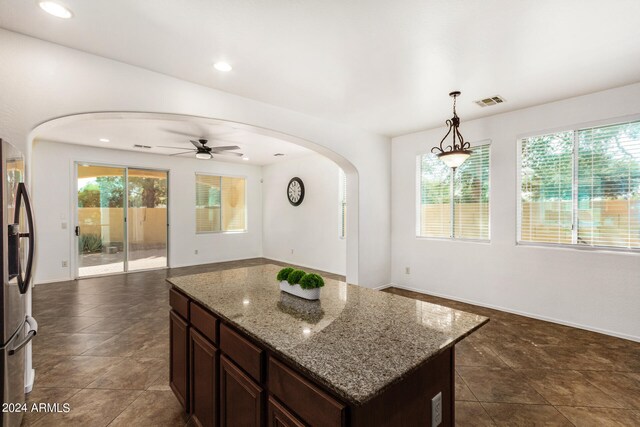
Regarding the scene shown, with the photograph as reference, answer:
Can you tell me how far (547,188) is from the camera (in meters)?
3.61

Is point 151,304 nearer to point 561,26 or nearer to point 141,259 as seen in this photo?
point 141,259

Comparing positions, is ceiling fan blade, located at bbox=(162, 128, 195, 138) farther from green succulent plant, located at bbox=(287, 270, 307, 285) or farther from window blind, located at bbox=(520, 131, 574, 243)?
window blind, located at bbox=(520, 131, 574, 243)

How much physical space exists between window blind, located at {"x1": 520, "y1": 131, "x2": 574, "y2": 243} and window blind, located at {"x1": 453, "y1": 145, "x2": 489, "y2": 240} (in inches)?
17.2

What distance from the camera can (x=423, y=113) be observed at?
3.89 metres

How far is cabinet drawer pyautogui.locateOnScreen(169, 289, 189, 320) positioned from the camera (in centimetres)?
188

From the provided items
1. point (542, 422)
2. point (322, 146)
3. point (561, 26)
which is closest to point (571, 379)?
point (542, 422)

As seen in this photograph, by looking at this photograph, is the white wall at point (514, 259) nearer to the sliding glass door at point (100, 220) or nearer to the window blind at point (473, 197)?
the window blind at point (473, 197)

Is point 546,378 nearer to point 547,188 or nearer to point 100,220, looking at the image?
point 547,188

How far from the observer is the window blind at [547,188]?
3475 millimetres

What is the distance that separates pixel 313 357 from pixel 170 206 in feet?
21.8

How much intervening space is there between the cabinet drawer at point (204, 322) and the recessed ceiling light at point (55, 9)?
208 cm

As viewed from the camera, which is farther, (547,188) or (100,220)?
(100,220)

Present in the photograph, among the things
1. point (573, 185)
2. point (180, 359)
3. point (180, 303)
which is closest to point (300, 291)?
point (180, 303)

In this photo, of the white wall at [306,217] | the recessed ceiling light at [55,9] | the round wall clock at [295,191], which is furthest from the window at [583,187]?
the recessed ceiling light at [55,9]
